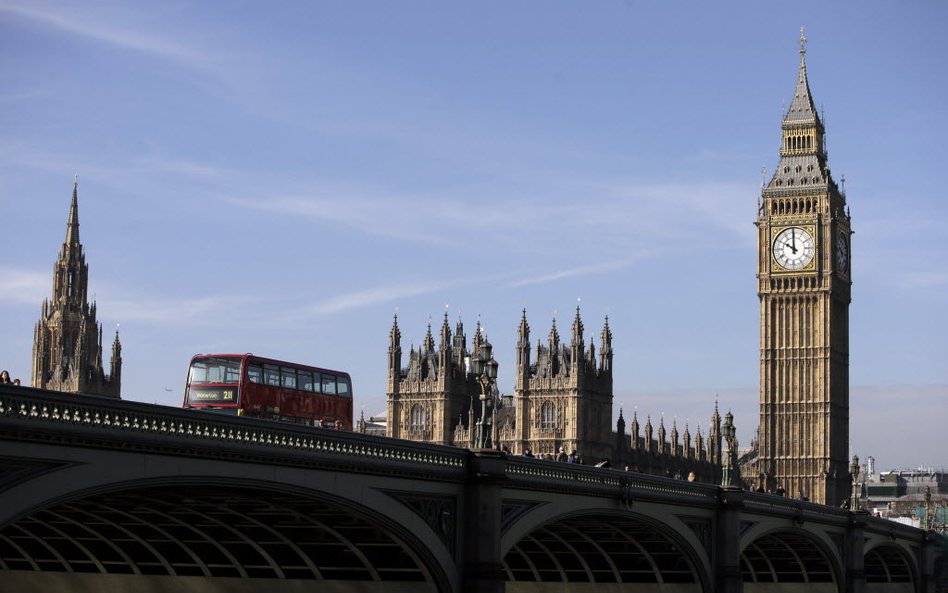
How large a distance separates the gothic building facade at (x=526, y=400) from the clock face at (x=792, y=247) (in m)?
18.7

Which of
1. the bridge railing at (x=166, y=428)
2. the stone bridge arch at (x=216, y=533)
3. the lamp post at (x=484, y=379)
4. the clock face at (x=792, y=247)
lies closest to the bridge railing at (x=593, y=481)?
the lamp post at (x=484, y=379)

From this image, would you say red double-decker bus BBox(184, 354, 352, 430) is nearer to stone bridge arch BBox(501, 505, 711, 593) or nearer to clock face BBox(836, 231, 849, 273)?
stone bridge arch BBox(501, 505, 711, 593)

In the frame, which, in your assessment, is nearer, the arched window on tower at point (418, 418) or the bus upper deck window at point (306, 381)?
the bus upper deck window at point (306, 381)

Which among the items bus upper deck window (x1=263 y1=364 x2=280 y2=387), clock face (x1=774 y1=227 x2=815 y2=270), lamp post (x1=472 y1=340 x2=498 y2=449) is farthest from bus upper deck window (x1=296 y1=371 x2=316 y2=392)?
clock face (x1=774 y1=227 x2=815 y2=270)

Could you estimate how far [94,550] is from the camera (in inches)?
1497

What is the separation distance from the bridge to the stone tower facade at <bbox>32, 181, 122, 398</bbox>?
3852 inches

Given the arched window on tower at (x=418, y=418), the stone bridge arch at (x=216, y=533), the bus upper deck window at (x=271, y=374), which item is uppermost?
the arched window on tower at (x=418, y=418)

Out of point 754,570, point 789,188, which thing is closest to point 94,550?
point 754,570

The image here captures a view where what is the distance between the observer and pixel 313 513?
31156mm

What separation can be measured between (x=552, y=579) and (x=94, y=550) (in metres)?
16.4

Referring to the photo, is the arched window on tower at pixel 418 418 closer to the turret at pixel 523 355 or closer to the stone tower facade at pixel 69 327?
the turret at pixel 523 355

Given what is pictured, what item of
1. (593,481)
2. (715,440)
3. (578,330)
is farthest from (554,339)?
(593,481)

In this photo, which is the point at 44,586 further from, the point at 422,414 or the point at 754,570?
the point at 422,414

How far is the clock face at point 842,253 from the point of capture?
128375 millimetres
